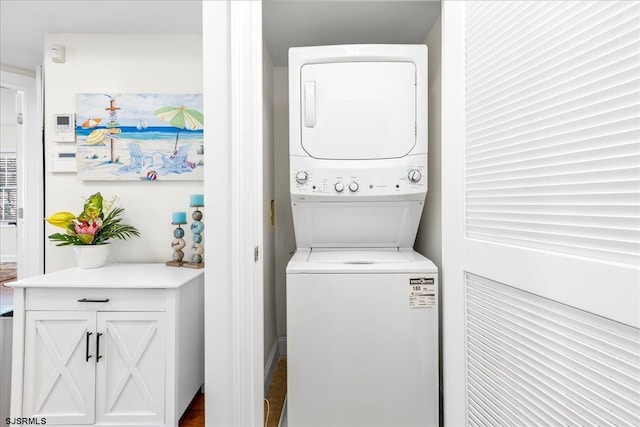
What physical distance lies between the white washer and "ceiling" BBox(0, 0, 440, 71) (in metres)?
1.38

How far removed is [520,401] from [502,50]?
104 centimetres

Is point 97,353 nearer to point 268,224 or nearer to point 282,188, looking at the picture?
point 268,224


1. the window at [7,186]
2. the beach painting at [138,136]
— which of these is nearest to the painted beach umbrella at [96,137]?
the beach painting at [138,136]

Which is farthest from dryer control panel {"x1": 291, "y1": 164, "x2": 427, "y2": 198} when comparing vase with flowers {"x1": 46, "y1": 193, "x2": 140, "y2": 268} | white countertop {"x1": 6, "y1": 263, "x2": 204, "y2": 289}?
vase with flowers {"x1": 46, "y1": 193, "x2": 140, "y2": 268}

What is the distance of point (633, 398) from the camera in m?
0.64

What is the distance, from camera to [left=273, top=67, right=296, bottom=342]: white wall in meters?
2.54

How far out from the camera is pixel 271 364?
7.27 feet

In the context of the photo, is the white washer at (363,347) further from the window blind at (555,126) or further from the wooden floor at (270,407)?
the window blind at (555,126)

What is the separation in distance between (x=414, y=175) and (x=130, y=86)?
1.99 meters

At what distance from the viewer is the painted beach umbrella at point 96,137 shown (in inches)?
88.3

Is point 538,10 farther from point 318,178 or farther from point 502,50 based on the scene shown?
point 318,178

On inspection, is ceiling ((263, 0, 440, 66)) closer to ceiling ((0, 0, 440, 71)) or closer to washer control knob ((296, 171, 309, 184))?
ceiling ((0, 0, 440, 71))

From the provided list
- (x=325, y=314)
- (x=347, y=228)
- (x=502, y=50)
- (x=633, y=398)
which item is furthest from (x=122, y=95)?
(x=633, y=398)

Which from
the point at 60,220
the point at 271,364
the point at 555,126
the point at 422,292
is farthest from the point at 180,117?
the point at 555,126
